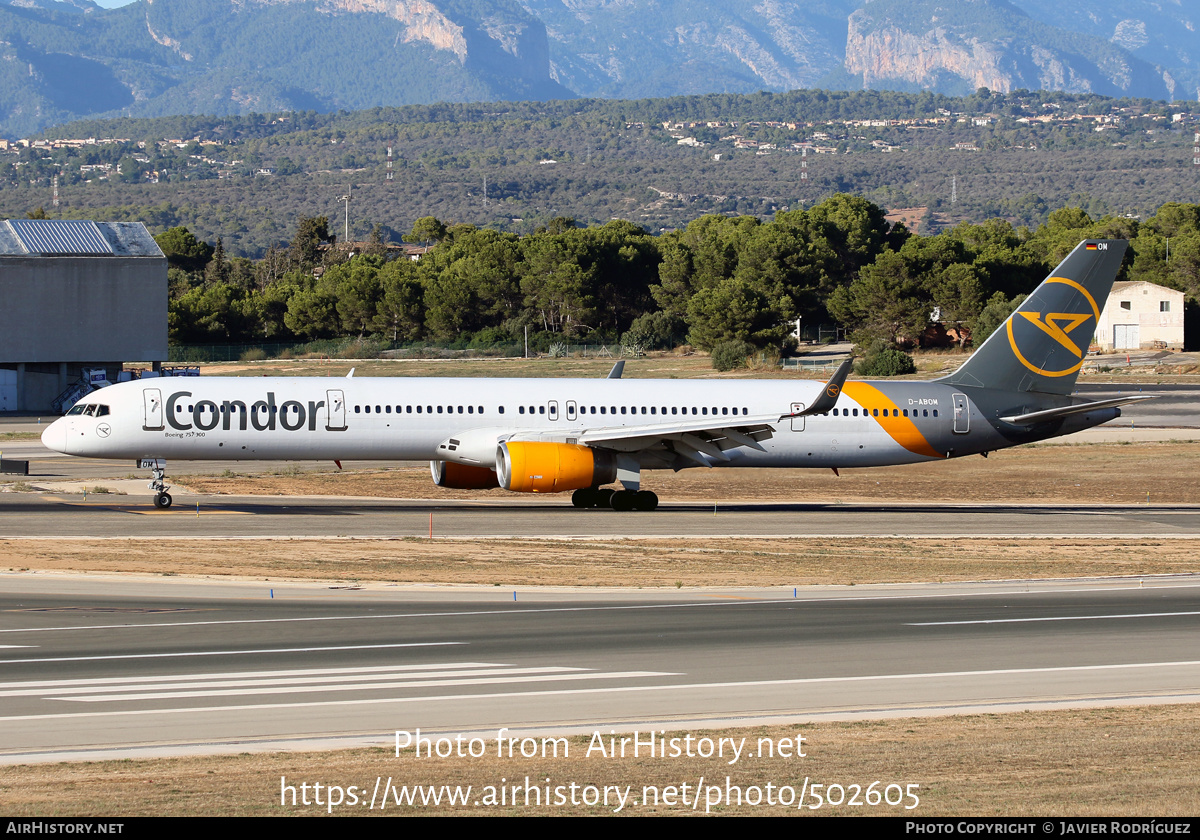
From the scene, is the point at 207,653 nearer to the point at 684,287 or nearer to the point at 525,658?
the point at 525,658

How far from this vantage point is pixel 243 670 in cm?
1742

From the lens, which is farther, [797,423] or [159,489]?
[797,423]

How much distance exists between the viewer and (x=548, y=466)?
36.0m

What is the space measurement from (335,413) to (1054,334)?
22.3 meters

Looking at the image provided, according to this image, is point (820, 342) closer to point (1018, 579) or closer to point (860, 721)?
point (1018, 579)

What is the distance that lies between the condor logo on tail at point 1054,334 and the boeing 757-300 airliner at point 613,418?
4 centimetres

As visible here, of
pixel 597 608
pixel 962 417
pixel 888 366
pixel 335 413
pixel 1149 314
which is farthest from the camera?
pixel 1149 314

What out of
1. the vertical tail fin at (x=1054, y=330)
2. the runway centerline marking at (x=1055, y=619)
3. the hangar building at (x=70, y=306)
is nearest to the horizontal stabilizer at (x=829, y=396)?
the vertical tail fin at (x=1054, y=330)

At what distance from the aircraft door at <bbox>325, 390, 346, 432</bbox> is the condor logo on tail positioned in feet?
68.1

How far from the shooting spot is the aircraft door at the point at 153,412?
3652cm

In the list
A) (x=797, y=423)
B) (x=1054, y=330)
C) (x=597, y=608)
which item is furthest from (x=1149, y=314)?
(x=597, y=608)

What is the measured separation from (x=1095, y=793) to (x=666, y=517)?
1020 inches

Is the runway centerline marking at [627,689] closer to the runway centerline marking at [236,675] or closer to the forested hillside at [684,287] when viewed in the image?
the runway centerline marking at [236,675]

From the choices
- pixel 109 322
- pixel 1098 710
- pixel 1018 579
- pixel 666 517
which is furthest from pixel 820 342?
pixel 1098 710
